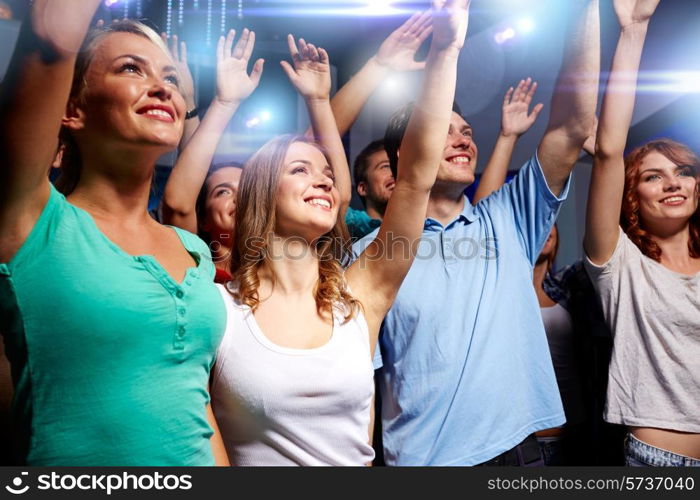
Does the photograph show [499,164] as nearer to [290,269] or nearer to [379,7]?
[379,7]

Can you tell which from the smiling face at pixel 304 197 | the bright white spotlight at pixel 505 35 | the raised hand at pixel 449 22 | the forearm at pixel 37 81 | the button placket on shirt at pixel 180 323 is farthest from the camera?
the bright white spotlight at pixel 505 35

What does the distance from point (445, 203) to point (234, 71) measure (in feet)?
2.37

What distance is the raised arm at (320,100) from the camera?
161 centimetres

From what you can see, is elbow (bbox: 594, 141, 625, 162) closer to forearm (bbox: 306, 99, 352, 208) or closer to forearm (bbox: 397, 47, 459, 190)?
forearm (bbox: 397, 47, 459, 190)

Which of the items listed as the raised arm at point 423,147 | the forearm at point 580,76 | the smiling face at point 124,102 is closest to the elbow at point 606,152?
the forearm at point 580,76

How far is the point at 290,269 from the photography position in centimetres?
138

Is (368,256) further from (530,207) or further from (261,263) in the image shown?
(530,207)

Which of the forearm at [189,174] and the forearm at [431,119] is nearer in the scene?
the forearm at [431,119]

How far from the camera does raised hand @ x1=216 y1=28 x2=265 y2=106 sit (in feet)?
5.29

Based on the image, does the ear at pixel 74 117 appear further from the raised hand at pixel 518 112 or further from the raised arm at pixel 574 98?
the raised hand at pixel 518 112

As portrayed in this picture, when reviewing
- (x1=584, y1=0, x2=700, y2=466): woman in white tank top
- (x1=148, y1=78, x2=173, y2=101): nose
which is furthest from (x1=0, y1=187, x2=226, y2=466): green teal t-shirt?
(x1=584, y1=0, x2=700, y2=466): woman in white tank top

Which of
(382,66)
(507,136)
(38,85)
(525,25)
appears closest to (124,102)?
(38,85)

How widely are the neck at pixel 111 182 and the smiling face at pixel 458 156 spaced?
2.94 feet

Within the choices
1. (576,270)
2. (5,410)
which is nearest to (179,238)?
(5,410)
